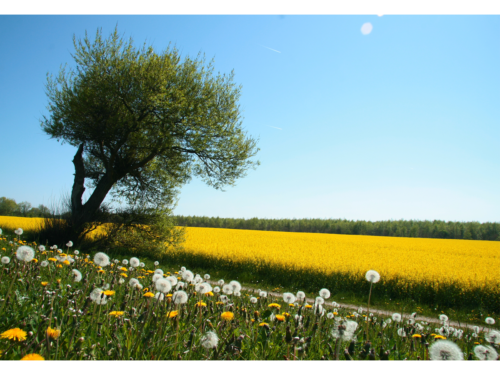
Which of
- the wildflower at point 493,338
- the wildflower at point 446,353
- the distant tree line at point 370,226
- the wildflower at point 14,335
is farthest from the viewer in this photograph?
the distant tree line at point 370,226

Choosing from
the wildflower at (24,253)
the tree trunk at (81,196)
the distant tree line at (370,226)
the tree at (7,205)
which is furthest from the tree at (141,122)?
the tree at (7,205)

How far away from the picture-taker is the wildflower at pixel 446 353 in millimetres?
1489

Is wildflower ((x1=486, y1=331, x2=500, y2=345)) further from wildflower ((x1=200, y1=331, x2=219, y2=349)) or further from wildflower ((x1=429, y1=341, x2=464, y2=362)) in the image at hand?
wildflower ((x1=200, y1=331, x2=219, y2=349))

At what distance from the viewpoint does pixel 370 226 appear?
7588 cm

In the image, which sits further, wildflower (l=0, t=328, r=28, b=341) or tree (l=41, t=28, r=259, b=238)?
tree (l=41, t=28, r=259, b=238)

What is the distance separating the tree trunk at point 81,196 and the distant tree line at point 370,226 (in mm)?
53081

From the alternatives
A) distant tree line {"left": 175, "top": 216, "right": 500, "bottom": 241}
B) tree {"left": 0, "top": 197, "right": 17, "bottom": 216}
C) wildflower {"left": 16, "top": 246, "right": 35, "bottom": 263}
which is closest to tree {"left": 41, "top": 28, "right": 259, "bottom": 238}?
wildflower {"left": 16, "top": 246, "right": 35, "bottom": 263}

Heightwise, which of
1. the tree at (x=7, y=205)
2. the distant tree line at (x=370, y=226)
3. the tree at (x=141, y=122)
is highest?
the tree at (x=141, y=122)

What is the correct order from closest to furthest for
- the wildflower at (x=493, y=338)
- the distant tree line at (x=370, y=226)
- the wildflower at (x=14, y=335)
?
the wildflower at (x=14, y=335)
the wildflower at (x=493, y=338)
the distant tree line at (x=370, y=226)

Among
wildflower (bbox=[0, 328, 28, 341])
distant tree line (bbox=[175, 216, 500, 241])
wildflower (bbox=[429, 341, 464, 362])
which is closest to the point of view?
wildflower (bbox=[429, 341, 464, 362])

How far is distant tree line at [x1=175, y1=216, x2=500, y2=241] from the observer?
6638 centimetres

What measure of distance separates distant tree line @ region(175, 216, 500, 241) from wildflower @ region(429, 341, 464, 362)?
69.8 meters

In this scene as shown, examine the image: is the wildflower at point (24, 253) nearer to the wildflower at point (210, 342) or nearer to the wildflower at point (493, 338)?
the wildflower at point (210, 342)
